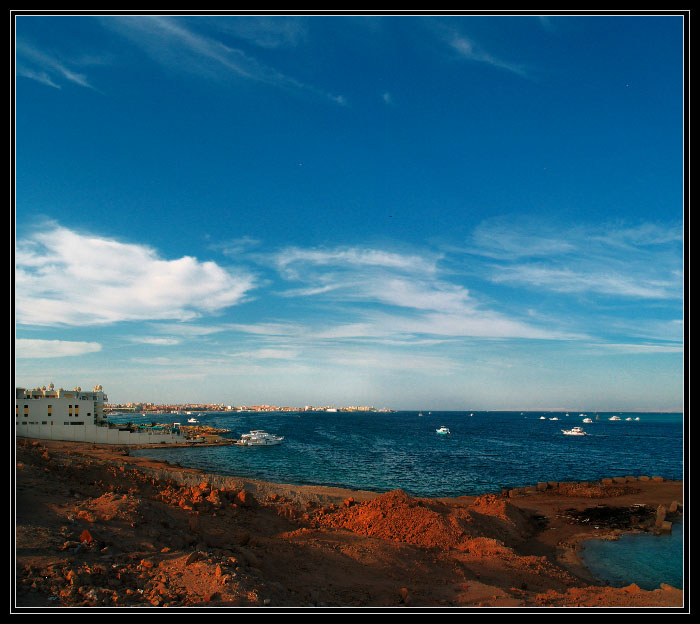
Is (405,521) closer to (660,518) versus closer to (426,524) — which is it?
(426,524)

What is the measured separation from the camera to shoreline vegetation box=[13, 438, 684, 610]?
377 inches

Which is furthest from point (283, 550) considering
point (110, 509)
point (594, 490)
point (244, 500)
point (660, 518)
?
point (594, 490)

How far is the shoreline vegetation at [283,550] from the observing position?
957 cm

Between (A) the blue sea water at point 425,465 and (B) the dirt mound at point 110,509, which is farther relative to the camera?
(A) the blue sea water at point 425,465

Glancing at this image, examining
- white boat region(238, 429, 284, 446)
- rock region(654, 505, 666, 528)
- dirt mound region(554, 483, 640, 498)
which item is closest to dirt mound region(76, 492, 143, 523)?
rock region(654, 505, 666, 528)

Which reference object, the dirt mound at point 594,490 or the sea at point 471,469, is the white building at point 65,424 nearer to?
the sea at point 471,469

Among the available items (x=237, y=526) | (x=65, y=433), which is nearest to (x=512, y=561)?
(x=237, y=526)

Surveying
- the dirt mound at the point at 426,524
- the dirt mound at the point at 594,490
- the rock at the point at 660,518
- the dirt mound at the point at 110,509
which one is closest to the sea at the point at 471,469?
the rock at the point at 660,518

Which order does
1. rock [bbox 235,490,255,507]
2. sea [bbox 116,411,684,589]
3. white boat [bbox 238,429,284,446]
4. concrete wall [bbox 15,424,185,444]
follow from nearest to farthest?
sea [bbox 116,411,684,589], rock [bbox 235,490,255,507], concrete wall [bbox 15,424,185,444], white boat [bbox 238,429,284,446]

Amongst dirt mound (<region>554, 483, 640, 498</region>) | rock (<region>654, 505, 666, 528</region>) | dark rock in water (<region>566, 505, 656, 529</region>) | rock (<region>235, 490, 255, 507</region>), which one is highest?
rock (<region>235, 490, 255, 507</region>)

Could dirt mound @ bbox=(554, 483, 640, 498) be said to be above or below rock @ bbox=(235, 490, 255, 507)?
below

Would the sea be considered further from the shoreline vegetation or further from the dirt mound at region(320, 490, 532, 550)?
the dirt mound at region(320, 490, 532, 550)

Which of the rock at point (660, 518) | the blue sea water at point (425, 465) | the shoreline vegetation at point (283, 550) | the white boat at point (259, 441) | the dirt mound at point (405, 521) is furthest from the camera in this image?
the white boat at point (259, 441)
